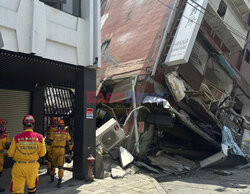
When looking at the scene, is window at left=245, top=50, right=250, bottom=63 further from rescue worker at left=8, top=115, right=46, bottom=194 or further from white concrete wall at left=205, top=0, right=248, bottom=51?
rescue worker at left=8, top=115, right=46, bottom=194

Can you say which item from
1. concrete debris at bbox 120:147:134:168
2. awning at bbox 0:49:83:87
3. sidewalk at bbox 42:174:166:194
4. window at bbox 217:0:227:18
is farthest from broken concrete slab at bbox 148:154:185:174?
window at bbox 217:0:227:18

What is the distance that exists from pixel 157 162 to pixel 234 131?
5226mm

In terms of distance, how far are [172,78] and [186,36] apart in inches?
85.5

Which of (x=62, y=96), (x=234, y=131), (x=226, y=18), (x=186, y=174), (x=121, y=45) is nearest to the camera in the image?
(x=186, y=174)

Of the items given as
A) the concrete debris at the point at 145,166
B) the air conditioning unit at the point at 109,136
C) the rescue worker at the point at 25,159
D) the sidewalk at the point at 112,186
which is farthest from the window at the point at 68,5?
the concrete debris at the point at 145,166

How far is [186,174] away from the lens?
1031 centimetres

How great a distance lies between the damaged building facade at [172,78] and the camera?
11.5 meters

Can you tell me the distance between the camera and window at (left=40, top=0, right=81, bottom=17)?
7137 mm

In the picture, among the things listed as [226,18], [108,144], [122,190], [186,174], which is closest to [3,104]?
[108,144]

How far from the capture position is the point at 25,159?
4934 millimetres

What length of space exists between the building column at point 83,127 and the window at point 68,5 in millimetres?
1916

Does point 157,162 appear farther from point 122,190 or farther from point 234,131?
point 234,131

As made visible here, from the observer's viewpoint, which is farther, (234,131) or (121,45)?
(121,45)

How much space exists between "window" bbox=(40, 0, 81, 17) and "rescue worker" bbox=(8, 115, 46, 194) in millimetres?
3835
